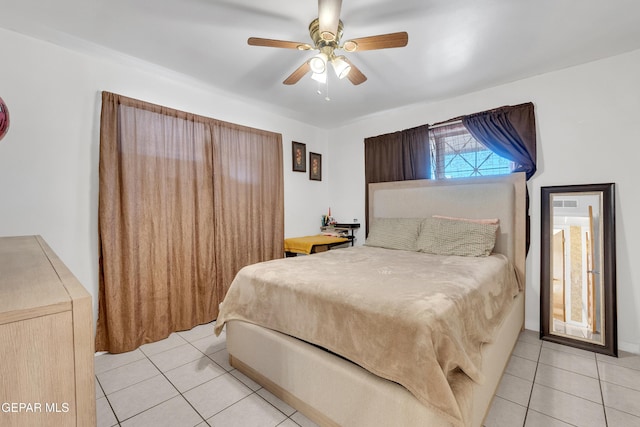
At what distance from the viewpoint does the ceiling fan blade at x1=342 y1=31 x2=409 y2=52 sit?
5.40 ft

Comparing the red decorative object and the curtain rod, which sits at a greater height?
the curtain rod

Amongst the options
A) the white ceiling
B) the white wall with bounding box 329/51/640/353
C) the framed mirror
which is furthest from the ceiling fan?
the framed mirror

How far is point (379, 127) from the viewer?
3.85m

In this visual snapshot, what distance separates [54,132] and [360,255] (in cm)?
269

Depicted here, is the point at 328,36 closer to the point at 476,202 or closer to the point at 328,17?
the point at 328,17

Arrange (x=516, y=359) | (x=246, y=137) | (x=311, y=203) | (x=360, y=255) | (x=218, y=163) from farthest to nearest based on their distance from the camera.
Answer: (x=311, y=203) → (x=246, y=137) → (x=218, y=163) → (x=360, y=255) → (x=516, y=359)

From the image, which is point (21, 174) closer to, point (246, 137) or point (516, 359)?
point (246, 137)

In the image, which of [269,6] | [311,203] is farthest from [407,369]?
[311,203]

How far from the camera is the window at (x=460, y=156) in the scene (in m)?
2.99

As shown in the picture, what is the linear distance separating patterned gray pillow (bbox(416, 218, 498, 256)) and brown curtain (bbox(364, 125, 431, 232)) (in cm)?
77

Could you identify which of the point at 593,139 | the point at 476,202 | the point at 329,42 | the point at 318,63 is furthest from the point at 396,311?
the point at 593,139

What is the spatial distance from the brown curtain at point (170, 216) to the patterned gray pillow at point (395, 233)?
136 cm

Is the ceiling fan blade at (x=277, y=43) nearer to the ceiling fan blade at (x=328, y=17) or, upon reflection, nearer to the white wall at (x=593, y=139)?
the ceiling fan blade at (x=328, y=17)

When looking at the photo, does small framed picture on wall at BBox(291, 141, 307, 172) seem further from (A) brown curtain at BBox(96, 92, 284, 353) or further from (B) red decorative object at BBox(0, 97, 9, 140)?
(B) red decorative object at BBox(0, 97, 9, 140)
